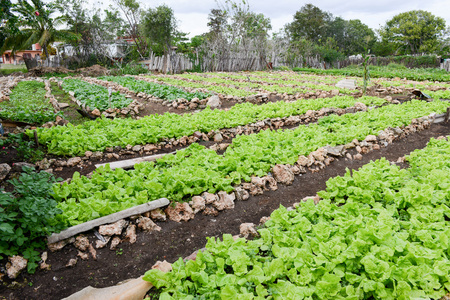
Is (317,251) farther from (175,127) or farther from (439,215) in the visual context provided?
(175,127)

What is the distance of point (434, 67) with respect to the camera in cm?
2627

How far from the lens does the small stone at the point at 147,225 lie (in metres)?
3.51

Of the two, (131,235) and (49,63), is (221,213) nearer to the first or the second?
(131,235)

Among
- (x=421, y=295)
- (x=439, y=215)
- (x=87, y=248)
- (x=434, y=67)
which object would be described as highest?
(x=434, y=67)

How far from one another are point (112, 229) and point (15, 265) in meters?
0.94

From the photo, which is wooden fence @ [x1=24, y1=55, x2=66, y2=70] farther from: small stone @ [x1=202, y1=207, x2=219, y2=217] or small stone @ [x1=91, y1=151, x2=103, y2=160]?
small stone @ [x1=202, y1=207, x2=219, y2=217]

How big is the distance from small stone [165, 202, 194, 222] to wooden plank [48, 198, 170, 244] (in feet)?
0.39

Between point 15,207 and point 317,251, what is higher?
point 15,207

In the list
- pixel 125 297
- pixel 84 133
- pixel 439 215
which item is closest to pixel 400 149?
pixel 439 215

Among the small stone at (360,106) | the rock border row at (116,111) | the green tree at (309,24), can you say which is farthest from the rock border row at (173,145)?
the green tree at (309,24)

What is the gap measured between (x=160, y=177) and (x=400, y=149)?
5605mm

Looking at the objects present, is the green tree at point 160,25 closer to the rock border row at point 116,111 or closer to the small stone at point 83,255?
the rock border row at point 116,111

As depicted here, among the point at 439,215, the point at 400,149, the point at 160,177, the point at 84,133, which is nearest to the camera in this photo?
the point at 439,215

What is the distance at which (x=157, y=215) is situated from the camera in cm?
366
